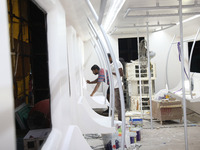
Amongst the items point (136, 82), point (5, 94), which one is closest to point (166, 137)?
point (136, 82)

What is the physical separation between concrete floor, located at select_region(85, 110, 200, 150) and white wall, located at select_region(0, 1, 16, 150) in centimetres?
339

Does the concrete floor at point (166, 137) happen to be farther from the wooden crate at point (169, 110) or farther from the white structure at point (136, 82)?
the white structure at point (136, 82)

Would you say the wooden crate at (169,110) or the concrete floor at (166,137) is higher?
the wooden crate at (169,110)

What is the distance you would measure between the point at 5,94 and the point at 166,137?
4.22 m

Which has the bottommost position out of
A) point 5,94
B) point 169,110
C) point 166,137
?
point 166,137

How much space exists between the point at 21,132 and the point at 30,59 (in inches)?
25.7

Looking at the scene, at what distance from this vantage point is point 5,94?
2.91 feet

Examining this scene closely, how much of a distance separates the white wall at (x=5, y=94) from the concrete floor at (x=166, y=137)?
339 centimetres

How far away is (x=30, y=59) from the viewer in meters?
2.19

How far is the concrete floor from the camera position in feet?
13.8

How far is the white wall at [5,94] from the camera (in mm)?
862

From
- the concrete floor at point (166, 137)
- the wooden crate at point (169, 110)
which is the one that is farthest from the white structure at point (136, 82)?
the wooden crate at point (169, 110)

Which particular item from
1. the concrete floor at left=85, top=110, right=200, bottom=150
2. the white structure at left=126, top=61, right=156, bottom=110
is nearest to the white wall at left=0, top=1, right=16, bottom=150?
the concrete floor at left=85, top=110, right=200, bottom=150

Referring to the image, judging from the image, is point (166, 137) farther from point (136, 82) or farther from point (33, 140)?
point (33, 140)
